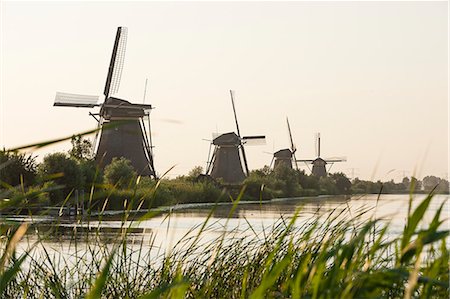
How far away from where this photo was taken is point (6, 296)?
4.45 meters

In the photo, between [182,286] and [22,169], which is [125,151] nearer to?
[22,169]

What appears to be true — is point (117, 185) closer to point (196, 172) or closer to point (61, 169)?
point (61, 169)

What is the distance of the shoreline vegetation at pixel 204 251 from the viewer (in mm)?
1879

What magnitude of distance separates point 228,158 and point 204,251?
47.9 m

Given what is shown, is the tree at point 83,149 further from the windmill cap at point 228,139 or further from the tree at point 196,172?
the windmill cap at point 228,139

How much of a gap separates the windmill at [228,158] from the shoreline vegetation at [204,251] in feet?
7.57

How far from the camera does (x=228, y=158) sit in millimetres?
52281

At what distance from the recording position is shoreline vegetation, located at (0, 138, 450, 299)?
1879mm

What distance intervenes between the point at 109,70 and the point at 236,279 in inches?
1296

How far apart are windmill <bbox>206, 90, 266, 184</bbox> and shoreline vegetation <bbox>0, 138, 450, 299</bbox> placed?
7.57ft

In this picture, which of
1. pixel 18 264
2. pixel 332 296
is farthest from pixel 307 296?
pixel 18 264

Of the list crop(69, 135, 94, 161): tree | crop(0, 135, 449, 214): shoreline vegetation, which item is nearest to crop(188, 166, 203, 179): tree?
crop(0, 135, 449, 214): shoreline vegetation

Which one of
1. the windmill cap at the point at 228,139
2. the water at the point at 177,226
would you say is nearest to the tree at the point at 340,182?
the windmill cap at the point at 228,139

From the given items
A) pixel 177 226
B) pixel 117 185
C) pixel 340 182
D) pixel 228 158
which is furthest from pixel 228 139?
pixel 117 185
